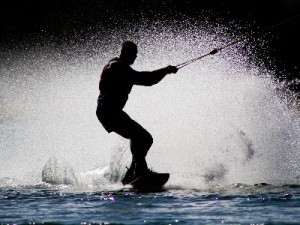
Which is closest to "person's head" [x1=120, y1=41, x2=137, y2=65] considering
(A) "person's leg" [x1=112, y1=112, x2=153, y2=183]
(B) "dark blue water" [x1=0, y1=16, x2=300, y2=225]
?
(A) "person's leg" [x1=112, y1=112, x2=153, y2=183]

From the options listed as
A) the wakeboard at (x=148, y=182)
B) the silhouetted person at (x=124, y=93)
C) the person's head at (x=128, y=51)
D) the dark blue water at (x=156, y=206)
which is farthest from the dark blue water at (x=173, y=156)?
the person's head at (x=128, y=51)

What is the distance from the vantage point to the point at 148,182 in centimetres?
1009

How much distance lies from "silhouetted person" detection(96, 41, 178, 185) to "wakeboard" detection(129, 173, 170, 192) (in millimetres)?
105

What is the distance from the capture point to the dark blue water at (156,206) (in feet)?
23.4

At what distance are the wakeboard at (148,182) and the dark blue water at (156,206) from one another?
11.5 inches

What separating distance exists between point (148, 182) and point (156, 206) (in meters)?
2.03

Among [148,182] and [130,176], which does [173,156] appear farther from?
[148,182]

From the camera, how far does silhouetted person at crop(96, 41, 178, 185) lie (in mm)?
9820

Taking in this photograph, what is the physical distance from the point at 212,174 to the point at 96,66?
42.7ft

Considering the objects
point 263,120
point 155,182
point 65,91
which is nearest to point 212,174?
point 155,182

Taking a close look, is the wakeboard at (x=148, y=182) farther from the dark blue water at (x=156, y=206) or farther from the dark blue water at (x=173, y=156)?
the dark blue water at (x=156, y=206)

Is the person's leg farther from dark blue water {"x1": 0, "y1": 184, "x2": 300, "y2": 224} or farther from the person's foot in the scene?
dark blue water {"x1": 0, "y1": 184, "x2": 300, "y2": 224}

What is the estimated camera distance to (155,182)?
10172 mm

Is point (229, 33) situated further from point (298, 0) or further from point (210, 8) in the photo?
point (298, 0)
